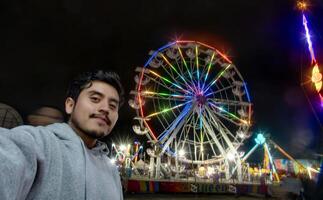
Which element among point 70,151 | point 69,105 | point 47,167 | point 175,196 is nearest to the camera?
point 47,167

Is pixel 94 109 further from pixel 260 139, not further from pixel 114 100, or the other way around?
pixel 260 139

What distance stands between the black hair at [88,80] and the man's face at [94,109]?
0.03 metres

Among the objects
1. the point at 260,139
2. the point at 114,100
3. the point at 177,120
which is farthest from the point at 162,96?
the point at 260,139

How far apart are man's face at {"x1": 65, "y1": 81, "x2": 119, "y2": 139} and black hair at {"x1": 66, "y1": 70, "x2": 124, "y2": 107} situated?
0.03 m

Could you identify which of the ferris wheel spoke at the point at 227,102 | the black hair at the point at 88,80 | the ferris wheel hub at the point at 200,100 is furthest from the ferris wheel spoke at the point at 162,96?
the black hair at the point at 88,80

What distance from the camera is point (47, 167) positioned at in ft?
3.61

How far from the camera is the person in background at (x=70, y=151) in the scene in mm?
930

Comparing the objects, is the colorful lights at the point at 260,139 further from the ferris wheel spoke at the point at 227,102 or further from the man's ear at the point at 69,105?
the man's ear at the point at 69,105

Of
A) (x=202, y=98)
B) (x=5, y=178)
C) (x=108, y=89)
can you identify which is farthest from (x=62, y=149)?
(x=202, y=98)

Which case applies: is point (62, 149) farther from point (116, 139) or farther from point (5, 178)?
point (116, 139)

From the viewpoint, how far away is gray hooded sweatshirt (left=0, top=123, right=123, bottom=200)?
888mm

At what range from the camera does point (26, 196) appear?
39.3 inches

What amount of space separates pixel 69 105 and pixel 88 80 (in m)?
0.23

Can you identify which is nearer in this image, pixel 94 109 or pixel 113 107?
pixel 94 109
